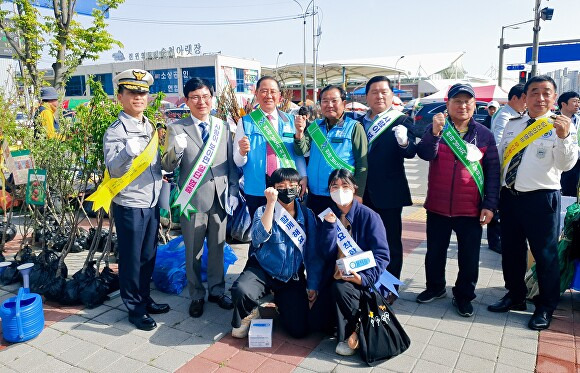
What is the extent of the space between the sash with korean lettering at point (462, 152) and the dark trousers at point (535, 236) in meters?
0.28

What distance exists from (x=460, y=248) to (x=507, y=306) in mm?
633

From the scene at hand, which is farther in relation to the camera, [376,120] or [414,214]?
[414,214]

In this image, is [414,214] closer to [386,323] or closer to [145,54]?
[386,323]

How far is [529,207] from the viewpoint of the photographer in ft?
→ 10.5

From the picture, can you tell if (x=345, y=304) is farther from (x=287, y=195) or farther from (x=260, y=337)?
(x=287, y=195)

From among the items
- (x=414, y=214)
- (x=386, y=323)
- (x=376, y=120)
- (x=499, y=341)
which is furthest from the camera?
(x=414, y=214)

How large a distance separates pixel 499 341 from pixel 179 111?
18.0m

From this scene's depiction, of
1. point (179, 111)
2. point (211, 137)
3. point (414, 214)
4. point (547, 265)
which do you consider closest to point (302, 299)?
point (211, 137)

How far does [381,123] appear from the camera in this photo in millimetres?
3461

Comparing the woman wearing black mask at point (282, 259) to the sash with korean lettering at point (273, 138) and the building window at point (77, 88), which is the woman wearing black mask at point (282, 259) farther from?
the building window at point (77, 88)

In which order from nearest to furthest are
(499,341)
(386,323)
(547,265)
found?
(386,323) → (499,341) → (547,265)

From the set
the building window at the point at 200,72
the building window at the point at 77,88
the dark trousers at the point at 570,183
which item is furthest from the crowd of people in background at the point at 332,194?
the building window at the point at 77,88

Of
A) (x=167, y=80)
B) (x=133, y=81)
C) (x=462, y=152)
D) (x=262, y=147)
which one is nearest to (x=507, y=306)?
(x=462, y=152)

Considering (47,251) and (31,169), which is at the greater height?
(31,169)
